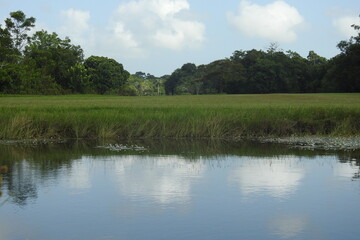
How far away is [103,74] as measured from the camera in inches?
2749

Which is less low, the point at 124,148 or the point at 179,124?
the point at 179,124

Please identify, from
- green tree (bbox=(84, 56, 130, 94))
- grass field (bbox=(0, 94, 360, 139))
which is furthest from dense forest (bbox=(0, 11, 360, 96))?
grass field (bbox=(0, 94, 360, 139))

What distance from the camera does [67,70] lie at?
210ft

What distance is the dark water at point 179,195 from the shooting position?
21.8ft

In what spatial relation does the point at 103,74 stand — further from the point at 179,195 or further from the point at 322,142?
the point at 179,195

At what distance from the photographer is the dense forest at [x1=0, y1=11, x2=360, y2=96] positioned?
53562 mm

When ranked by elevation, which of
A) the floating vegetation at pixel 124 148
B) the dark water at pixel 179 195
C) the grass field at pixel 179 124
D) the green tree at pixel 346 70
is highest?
the green tree at pixel 346 70

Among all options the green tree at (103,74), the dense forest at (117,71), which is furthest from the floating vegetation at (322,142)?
the green tree at (103,74)

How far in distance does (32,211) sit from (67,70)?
58158 millimetres

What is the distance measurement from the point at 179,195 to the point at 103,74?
6251cm

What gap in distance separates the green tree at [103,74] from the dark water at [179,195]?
2182 inches

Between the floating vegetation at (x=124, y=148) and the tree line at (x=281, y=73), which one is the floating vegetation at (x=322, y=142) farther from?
the tree line at (x=281, y=73)

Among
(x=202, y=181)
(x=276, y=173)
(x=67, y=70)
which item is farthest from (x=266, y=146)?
(x=67, y=70)

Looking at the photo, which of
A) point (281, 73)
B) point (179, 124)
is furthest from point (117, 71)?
point (179, 124)
